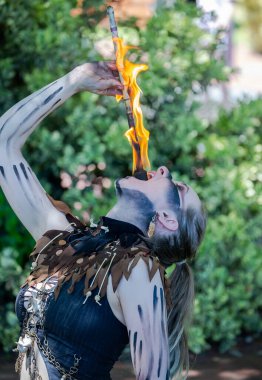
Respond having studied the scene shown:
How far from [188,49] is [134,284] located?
155 inches

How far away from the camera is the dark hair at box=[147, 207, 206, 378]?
9.36ft

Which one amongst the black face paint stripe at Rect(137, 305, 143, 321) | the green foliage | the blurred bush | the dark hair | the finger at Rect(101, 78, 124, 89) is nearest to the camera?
the black face paint stripe at Rect(137, 305, 143, 321)

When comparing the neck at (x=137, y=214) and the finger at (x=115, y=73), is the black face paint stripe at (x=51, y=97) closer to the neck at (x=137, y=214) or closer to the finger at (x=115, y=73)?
the finger at (x=115, y=73)

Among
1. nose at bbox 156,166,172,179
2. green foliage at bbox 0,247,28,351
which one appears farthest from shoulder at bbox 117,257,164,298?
green foliage at bbox 0,247,28,351

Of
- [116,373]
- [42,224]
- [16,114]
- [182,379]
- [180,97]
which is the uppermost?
[16,114]

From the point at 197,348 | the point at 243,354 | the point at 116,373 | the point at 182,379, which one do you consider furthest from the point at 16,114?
the point at 243,354

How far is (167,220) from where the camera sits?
2840 millimetres

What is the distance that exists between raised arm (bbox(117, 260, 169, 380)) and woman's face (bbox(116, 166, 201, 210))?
29 centimetres

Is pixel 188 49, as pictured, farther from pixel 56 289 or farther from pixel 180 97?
pixel 56 289

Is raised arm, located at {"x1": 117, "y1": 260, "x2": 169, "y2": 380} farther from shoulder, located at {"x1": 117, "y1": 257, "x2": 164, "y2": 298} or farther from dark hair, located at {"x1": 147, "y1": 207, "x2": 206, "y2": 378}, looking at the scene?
dark hair, located at {"x1": 147, "y1": 207, "x2": 206, "y2": 378}

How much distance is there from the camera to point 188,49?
6.34 meters

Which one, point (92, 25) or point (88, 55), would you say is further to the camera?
point (92, 25)

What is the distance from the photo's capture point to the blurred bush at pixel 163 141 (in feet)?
A: 19.5

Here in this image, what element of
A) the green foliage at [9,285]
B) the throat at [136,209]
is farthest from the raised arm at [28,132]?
the green foliage at [9,285]
